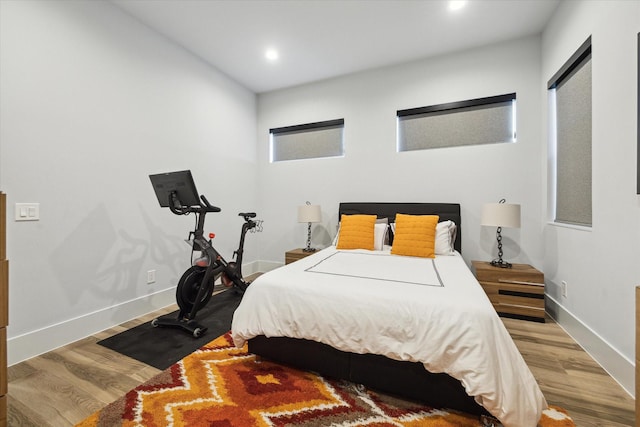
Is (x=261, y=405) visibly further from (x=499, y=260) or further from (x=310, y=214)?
(x=499, y=260)

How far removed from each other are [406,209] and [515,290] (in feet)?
4.56

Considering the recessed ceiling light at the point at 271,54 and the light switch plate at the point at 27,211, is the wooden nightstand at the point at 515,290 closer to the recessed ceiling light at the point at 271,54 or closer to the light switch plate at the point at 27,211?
the recessed ceiling light at the point at 271,54

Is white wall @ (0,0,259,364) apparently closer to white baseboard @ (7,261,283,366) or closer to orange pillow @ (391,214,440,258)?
white baseboard @ (7,261,283,366)

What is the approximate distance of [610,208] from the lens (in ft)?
6.04

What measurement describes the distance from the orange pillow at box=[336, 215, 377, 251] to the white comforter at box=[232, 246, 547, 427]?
991mm

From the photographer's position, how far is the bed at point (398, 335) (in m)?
1.23

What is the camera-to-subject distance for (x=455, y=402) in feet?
4.57

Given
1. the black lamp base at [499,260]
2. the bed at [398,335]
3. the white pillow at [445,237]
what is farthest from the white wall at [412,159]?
the bed at [398,335]

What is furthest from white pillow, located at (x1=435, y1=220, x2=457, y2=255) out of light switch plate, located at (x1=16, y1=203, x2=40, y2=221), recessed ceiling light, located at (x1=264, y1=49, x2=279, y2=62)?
light switch plate, located at (x1=16, y1=203, x2=40, y2=221)

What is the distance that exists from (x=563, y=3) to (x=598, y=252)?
2248mm

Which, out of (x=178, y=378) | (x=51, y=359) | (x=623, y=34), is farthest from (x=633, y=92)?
(x=51, y=359)

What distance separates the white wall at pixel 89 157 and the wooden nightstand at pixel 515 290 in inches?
131

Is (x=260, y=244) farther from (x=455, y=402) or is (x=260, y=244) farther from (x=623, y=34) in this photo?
(x=623, y=34)

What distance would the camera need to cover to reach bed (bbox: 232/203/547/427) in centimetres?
123
